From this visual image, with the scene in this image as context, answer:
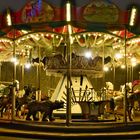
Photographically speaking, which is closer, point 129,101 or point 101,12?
point 101,12

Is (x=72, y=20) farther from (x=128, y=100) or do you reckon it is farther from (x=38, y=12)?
(x=128, y=100)

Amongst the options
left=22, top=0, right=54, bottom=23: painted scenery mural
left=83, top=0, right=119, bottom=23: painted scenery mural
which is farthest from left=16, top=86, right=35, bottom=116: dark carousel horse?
left=83, top=0, right=119, bottom=23: painted scenery mural

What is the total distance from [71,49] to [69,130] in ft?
11.5

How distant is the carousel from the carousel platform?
387 mm

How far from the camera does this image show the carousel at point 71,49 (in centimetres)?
997

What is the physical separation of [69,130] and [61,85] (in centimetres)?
312

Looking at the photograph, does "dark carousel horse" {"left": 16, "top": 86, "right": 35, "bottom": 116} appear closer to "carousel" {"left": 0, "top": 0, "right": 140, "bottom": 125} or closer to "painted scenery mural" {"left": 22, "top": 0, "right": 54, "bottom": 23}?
"carousel" {"left": 0, "top": 0, "right": 140, "bottom": 125}

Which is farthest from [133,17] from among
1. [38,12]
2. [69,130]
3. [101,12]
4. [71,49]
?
[69,130]

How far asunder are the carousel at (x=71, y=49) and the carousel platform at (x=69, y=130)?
39cm

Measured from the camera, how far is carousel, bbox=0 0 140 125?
9.97 metres

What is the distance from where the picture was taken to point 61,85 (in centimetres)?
1209

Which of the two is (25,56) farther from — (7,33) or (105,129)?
(105,129)

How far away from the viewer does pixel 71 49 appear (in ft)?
38.9

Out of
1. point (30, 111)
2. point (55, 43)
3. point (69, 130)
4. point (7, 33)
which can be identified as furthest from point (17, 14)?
point (69, 130)
